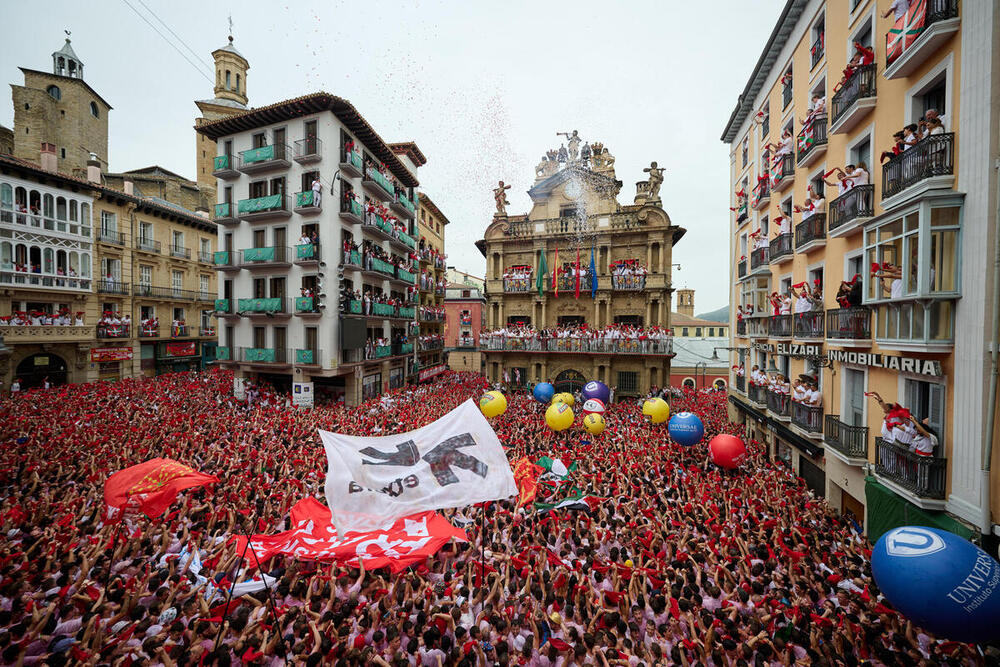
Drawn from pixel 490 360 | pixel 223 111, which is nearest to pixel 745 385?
pixel 490 360

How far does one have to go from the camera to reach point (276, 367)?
953 inches

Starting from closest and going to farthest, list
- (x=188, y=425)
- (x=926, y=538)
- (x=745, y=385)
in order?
(x=926, y=538) < (x=188, y=425) < (x=745, y=385)

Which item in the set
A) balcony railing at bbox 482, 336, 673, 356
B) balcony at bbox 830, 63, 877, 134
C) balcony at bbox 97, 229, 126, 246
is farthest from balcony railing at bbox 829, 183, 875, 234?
balcony at bbox 97, 229, 126, 246

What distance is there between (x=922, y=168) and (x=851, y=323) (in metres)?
4.39

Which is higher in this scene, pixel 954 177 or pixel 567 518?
pixel 954 177

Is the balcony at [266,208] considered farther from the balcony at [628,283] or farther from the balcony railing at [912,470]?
the balcony railing at [912,470]

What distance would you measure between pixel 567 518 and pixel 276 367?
68.3 ft

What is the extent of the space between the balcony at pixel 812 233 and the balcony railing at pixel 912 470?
6.86 m

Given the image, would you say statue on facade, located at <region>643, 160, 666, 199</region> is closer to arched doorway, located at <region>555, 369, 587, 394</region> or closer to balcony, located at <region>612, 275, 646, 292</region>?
balcony, located at <region>612, 275, 646, 292</region>

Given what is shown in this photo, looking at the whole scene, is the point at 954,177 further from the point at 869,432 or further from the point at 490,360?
the point at 490,360

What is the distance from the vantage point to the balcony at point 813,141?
1326 cm

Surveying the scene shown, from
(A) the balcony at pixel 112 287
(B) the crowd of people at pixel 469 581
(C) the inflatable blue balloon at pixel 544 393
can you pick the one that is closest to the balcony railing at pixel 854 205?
(B) the crowd of people at pixel 469 581

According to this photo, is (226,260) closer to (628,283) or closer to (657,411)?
(657,411)

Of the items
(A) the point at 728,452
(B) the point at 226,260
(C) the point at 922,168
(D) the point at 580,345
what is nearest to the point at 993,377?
(C) the point at 922,168
